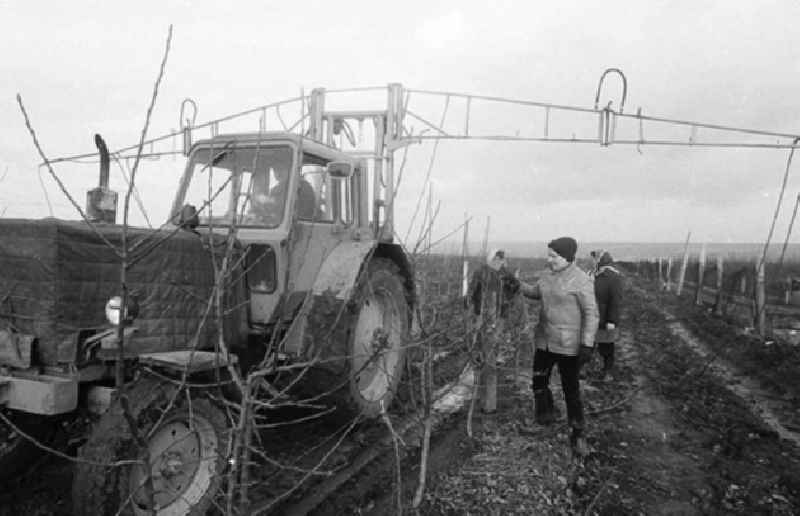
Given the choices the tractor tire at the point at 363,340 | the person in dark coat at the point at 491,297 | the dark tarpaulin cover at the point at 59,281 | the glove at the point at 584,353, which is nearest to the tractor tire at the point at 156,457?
the dark tarpaulin cover at the point at 59,281

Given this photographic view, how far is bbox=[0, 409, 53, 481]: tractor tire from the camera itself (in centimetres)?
337

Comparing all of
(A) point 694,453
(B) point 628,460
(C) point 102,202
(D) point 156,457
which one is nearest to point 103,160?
(C) point 102,202

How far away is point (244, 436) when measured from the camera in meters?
2.01

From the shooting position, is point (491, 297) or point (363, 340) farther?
point (491, 297)

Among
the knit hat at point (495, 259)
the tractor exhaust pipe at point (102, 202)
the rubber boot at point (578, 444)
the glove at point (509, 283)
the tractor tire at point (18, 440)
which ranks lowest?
the rubber boot at point (578, 444)

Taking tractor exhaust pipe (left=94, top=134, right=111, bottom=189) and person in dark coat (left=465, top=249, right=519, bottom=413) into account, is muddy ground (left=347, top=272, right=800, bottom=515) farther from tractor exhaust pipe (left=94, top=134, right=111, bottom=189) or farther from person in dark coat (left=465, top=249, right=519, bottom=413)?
tractor exhaust pipe (left=94, top=134, right=111, bottom=189)

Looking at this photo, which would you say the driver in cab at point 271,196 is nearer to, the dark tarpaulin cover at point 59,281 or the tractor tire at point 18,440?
the dark tarpaulin cover at point 59,281

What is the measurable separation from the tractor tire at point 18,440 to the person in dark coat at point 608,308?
594cm

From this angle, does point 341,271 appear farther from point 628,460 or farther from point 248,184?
point 628,460

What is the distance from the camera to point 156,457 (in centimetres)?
303

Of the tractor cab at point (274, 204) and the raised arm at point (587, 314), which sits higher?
the tractor cab at point (274, 204)

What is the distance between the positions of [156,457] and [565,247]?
3.56 metres

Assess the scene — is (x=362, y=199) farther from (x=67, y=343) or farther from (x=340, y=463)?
(x=67, y=343)

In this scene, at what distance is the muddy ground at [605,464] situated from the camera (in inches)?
149
